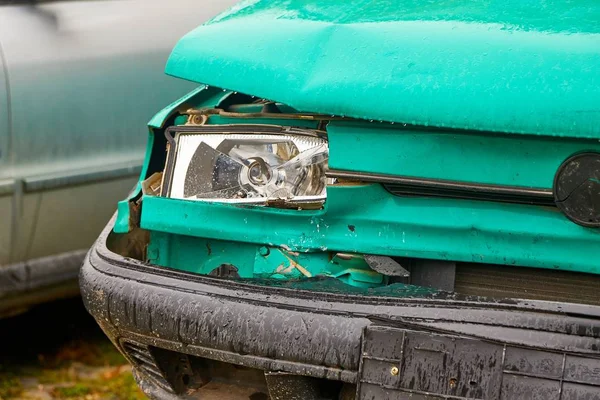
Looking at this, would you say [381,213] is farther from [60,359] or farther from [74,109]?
[60,359]

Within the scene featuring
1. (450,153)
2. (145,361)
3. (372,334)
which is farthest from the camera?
(145,361)

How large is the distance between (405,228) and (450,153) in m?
0.23

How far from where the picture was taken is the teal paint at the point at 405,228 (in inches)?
86.4

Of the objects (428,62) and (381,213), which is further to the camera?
(381,213)

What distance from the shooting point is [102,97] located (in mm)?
3816

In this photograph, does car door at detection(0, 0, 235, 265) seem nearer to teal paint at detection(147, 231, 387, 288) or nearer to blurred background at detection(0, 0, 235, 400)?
blurred background at detection(0, 0, 235, 400)

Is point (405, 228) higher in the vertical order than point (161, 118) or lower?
lower

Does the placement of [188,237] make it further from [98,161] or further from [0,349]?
[0,349]

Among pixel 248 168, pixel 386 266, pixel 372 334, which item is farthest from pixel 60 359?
pixel 372 334

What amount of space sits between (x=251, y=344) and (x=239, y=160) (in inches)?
21.8

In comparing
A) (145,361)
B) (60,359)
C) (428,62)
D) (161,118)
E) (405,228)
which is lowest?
(60,359)

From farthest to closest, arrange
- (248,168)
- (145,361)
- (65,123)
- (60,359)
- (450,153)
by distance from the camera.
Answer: (60,359)
(65,123)
(145,361)
(248,168)
(450,153)

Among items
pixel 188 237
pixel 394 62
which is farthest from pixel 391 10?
pixel 188 237

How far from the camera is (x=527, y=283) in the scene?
230 centimetres
